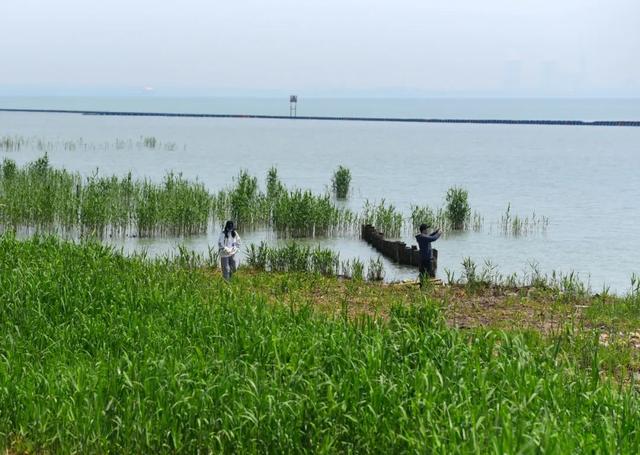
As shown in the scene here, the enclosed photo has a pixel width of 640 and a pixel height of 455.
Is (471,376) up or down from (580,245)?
up

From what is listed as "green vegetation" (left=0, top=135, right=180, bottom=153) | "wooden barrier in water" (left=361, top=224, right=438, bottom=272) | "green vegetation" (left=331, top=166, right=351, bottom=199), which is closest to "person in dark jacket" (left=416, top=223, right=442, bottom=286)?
"wooden barrier in water" (left=361, top=224, right=438, bottom=272)

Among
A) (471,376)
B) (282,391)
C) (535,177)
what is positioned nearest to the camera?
(282,391)

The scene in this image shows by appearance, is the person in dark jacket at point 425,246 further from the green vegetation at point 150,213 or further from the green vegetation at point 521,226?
the green vegetation at point 521,226

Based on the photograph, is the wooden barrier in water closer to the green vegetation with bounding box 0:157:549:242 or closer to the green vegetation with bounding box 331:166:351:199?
the green vegetation with bounding box 0:157:549:242

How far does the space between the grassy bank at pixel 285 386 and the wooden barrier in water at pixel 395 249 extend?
11745 mm

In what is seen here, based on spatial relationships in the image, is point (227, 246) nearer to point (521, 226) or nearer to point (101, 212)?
point (101, 212)

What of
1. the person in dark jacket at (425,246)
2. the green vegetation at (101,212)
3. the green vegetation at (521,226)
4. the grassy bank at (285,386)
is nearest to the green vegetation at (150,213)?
the green vegetation at (101,212)

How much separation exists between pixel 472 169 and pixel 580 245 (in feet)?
123

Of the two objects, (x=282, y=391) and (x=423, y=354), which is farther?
(x=423, y=354)

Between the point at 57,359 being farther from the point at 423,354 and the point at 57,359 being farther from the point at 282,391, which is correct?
the point at 423,354

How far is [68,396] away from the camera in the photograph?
917 centimetres

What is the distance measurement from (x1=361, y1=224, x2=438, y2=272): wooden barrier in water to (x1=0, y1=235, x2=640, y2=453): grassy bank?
462 inches

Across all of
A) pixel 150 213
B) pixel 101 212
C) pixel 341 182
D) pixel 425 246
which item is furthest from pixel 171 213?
pixel 341 182

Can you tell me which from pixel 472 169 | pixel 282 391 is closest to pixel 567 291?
pixel 282 391
